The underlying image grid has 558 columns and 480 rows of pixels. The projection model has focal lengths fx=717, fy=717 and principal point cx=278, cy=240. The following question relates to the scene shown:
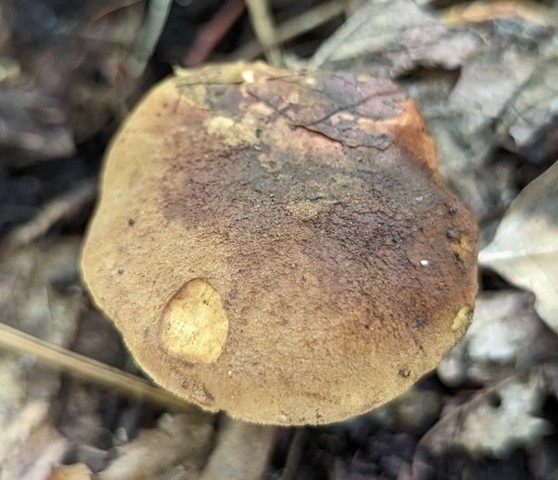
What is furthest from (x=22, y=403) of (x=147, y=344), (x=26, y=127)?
(x=26, y=127)

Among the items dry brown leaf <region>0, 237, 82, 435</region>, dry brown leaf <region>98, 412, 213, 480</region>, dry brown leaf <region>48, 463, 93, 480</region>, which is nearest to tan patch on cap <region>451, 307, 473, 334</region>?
dry brown leaf <region>98, 412, 213, 480</region>

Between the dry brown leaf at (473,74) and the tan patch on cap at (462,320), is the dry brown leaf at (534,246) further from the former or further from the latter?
the tan patch on cap at (462,320)

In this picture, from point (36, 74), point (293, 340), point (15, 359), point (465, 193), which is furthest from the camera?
point (36, 74)

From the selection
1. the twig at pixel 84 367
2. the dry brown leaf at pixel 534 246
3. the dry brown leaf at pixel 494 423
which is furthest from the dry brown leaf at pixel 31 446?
the dry brown leaf at pixel 534 246

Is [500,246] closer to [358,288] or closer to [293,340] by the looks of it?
[358,288]

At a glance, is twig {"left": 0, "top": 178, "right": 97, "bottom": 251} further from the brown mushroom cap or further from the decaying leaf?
the decaying leaf
